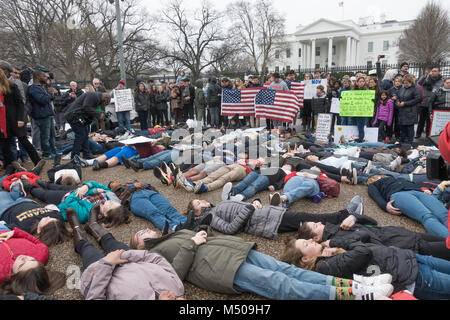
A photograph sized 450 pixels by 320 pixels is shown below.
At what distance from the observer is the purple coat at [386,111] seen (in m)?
8.61

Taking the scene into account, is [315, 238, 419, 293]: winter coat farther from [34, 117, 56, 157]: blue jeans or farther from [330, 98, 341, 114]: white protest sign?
[330, 98, 341, 114]: white protest sign

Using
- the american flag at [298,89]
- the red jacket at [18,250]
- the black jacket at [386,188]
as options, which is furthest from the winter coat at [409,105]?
the red jacket at [18,250]

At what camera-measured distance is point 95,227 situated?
12.2ft

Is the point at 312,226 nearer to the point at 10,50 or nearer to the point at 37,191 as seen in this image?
the point at 37,191

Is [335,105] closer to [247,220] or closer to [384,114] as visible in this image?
[384,114]

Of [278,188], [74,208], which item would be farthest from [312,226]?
[74,208]

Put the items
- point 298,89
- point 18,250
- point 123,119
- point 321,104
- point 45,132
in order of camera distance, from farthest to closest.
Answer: point 123,119, point 321,104, point 298,89, point 45,132, point 18,250

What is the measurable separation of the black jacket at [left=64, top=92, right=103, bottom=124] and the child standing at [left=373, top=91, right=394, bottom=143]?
7.99 meters

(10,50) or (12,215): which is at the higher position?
(10,50)

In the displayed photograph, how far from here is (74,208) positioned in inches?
166

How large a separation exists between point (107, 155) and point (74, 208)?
3.31 m

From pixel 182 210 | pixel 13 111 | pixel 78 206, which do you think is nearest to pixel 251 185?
pixel 182 210

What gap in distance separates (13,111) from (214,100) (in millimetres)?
7142

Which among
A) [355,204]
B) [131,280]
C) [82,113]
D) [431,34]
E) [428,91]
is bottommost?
[131,280]
